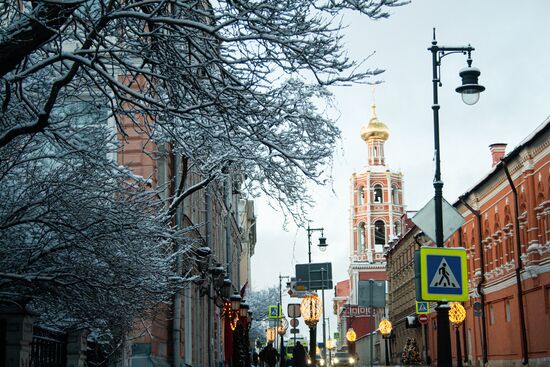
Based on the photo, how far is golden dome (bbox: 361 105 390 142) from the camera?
408 feet

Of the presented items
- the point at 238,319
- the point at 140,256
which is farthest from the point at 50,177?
the point at 238,319

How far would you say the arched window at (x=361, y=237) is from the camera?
12450cm

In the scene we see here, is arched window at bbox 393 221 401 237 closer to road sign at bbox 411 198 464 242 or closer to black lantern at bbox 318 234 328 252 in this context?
black lantern at bbox 318 234 328 252

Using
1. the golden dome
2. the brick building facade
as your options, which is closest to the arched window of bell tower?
the golden dome

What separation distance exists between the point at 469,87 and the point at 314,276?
14330 mm

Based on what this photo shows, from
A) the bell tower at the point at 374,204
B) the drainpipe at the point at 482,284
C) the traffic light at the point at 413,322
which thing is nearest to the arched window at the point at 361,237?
the bell tower at the point at 374,204

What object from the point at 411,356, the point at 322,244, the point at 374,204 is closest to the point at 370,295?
the point at 322,244

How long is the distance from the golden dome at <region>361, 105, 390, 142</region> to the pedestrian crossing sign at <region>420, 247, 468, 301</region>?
11155cm

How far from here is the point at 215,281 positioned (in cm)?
2708

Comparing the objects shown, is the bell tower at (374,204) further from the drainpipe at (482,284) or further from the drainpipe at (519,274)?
the drainpipe at (519,274)

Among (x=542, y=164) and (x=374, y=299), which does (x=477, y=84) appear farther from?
(x=542, y=164)

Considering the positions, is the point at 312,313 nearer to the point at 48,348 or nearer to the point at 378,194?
the point at 48,348

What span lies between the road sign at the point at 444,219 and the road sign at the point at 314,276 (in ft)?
48.0

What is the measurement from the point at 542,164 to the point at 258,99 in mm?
29551
